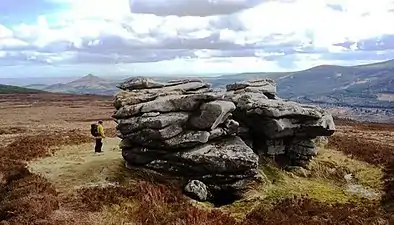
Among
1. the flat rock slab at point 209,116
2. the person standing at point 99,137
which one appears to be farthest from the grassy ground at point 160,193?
the flat rock slab at point 209,116

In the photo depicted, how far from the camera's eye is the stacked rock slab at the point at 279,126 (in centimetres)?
2955

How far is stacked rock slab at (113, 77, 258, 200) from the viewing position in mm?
26406

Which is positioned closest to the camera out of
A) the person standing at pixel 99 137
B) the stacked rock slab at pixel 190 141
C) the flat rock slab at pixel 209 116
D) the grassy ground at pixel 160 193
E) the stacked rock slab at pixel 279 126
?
the grassy ground at pixel 160 193

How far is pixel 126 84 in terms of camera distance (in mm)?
31859

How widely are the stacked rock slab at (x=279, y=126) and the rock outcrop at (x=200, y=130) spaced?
0.21 ft

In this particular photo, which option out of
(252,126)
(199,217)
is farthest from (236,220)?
(252,126)

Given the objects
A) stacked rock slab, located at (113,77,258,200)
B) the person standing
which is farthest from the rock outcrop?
the person standing

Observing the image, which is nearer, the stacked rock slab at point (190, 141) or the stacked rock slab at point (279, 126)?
the stacked rock slab at point (190, 141)

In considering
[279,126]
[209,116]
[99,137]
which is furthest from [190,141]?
[99,137]

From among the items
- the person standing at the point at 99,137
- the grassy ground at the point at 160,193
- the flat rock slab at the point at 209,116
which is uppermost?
the flat rock slab at the point at 209,116

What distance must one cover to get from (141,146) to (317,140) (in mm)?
15967

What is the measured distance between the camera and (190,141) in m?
26.5

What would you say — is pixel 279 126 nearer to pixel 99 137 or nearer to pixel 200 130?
pixel 200 130

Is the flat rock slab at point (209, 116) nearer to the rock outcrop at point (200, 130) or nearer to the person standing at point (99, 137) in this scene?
the rock outcrop at point (200, 130)
